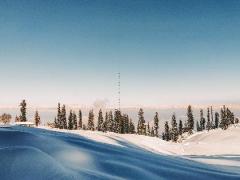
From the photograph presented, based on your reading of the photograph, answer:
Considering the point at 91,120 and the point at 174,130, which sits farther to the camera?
the point at 91,120

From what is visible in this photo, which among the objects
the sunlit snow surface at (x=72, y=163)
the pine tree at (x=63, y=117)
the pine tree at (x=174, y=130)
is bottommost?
the pine tree at (x=174, y=130)

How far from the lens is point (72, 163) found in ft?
8.41

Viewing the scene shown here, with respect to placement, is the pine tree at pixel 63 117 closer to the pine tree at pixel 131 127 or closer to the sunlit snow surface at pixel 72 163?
the pine tree at pixel 131 127

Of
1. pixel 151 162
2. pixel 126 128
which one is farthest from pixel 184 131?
pixel 151 162

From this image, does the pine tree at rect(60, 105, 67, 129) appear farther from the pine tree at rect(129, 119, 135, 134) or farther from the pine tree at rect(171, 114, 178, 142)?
the pine tree at rect(171, 114, 178, 142)

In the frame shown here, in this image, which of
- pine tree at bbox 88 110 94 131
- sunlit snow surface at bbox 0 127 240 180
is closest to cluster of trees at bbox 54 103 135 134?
pine tree at bbox 88 110 94 131

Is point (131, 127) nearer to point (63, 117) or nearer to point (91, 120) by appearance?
point (91, 120)

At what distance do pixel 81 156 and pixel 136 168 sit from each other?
0.42m

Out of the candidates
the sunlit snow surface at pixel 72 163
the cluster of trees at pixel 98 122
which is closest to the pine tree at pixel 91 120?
the cluster of trees at pixel 98 122

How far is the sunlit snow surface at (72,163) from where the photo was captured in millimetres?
2266

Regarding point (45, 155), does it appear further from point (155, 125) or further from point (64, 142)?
point (155, 125)

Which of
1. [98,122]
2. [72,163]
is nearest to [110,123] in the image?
[98,122]

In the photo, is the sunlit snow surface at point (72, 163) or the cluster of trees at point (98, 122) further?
the cluster of trees at point (98, 122)

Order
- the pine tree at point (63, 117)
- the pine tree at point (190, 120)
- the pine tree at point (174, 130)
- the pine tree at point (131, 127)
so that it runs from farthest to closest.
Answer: the pine tree at point (131, 127) < the pine tree at point (190, 120) < the pine tree at point (174, 130) < the pine tree at point (63, 117)
